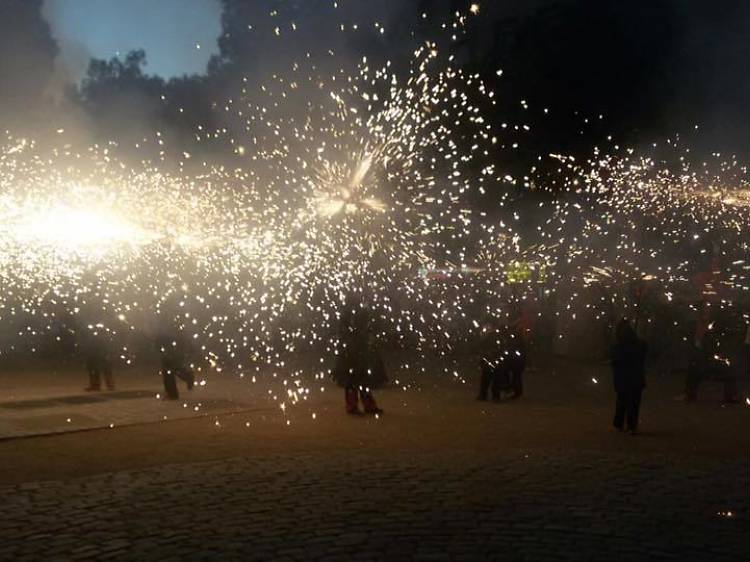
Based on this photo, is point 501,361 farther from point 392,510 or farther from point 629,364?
point 392,510

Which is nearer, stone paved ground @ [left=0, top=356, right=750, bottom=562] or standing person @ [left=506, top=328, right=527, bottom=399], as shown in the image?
stone paved ground @ [left=0, top=356, right=750, bottom=562]

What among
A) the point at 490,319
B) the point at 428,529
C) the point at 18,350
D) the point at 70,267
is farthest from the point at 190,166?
the point at 428,529

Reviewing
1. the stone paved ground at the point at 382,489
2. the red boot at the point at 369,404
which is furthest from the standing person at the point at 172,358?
the red boot at the point at 369,404

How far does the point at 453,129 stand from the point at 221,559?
14555 mm

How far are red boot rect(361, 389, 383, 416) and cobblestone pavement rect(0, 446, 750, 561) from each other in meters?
3.54

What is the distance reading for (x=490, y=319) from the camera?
17016 millimetres

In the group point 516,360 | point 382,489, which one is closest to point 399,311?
point 516,360

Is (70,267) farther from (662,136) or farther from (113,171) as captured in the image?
(662,136)

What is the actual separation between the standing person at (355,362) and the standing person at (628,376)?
3.29m

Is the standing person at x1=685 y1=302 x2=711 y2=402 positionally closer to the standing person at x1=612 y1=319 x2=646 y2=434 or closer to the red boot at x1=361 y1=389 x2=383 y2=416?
the standing person at x1=612 y1=319 x2=646 y2=434

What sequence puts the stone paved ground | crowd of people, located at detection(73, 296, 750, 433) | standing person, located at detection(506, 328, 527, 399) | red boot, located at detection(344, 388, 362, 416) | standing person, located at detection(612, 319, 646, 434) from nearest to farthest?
the stone paved ground
standing person, located at detection(612, 319, 646, 434)
crowd of people, located at detection(73, 296, 750, 433)
red boot, located at detection(344, 388, 362, 416)
standing person, located at detection(506, 328, 527, 399)

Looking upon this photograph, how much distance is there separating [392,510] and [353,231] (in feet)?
26.9

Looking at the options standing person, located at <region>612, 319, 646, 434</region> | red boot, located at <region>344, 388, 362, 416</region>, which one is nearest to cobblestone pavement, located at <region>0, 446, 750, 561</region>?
standing person, located at <region>612, 319, 646, 434</region>

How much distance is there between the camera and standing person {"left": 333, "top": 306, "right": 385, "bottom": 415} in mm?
14234
